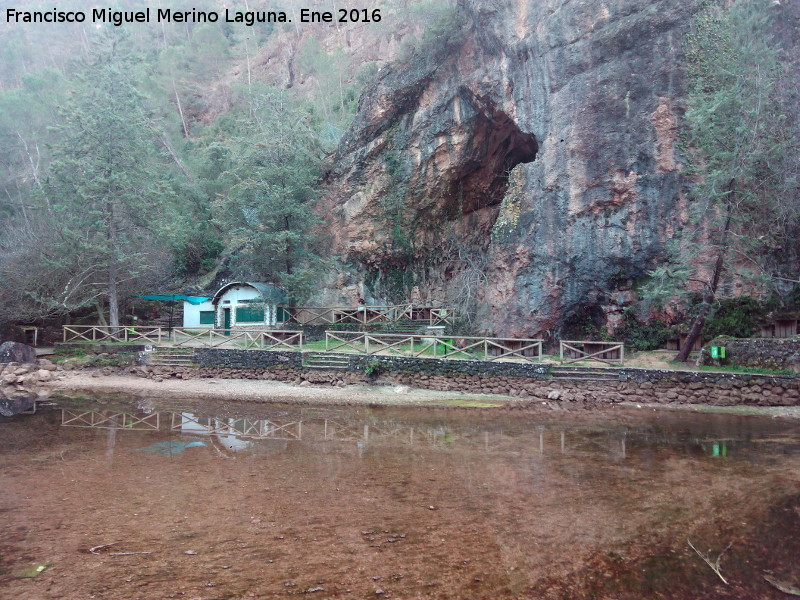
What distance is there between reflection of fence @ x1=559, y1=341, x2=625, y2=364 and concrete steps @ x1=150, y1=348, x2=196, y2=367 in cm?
1443

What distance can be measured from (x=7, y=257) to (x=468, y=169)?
882 inches

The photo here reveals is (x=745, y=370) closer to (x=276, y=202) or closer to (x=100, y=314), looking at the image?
(x=276, y=202)

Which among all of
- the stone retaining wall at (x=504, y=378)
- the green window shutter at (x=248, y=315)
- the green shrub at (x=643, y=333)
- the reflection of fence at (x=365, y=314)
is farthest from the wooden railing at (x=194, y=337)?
the green shrub at (x=643, y=333)

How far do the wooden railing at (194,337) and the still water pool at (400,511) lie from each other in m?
8.15

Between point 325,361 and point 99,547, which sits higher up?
point 325,361

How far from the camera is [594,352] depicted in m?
17.9

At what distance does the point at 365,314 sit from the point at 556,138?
11764 mm

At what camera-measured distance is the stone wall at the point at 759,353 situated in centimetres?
1441

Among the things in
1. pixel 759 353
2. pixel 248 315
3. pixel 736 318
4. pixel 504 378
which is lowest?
pixel 504 378

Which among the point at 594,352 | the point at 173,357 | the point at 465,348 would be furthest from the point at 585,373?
the point at 173,357

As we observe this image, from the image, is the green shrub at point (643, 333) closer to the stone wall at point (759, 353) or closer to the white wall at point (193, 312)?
the stone wall at point (759, 353)

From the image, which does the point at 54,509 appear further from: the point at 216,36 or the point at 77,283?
the point at 216,36

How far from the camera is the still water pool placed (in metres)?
5.23

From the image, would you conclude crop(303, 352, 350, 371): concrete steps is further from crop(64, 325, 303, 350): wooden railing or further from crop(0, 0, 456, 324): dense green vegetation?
crop(0, 0, 456, 324): dense green vegetation
